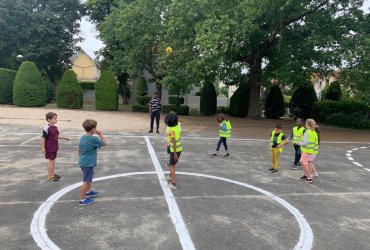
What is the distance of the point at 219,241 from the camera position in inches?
192

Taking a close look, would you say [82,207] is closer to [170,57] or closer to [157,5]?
[170,57]

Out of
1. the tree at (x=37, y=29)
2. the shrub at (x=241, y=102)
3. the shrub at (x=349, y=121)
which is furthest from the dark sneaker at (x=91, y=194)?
the tree at (x=37, y=29)

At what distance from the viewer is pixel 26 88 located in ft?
83.1

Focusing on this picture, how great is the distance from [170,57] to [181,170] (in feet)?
46.1

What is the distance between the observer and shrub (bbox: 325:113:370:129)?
2397 cm

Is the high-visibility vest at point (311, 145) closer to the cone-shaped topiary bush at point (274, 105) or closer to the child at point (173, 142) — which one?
the child at point (173, 142)

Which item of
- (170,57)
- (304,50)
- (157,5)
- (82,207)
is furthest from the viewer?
(157,5)

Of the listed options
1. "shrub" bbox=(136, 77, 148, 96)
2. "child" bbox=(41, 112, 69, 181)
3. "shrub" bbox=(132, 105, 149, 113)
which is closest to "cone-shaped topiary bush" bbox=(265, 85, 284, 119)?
"shrub" bbox=(132, 105, 149, 113)

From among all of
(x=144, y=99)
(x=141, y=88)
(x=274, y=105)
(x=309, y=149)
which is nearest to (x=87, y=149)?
(x=309, y=149)

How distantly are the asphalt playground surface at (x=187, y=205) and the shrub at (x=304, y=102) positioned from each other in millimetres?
18034

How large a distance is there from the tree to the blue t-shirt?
3295 centimetres

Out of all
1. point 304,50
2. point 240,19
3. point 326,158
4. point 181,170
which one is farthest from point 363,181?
point 304,50

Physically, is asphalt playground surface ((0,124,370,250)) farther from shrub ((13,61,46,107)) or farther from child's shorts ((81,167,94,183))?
shrub ((13,61,46,107))

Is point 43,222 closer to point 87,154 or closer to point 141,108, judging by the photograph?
point 87,154
